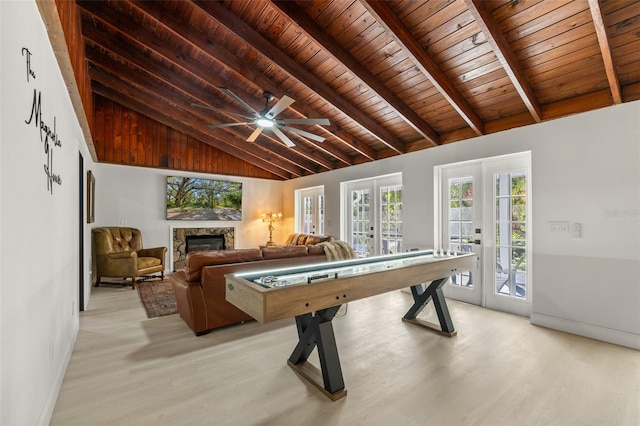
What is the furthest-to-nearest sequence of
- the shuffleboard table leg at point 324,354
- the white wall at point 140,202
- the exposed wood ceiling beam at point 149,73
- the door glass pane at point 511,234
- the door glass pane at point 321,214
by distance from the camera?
the door glass pane at point 321,214 → the white wall at point 140,202 → the exposed wood ceiling beam at point 149,73 → the door glass pane at point 511,234 → the shuffleboard table leg at point 324,354

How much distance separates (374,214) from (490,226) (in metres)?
2.06

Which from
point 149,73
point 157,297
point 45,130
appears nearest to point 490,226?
point 45,130

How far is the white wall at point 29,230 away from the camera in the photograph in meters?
1.16

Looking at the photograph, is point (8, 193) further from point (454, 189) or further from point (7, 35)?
point (454, 189)

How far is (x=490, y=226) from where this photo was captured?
380 centimetres

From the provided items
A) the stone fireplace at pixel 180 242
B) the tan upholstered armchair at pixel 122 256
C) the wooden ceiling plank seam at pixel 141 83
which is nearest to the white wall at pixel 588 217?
the wooden ceiling plank seam at pixel 141 83

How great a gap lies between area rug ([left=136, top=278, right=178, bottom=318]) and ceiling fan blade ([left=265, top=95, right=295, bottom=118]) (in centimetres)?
276

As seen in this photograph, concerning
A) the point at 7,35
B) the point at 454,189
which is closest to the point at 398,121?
the point at 454,189

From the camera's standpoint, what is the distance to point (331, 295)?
1932 mm

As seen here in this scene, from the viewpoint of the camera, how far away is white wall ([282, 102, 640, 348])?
106 inches

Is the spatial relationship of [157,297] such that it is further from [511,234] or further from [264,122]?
[511,234]

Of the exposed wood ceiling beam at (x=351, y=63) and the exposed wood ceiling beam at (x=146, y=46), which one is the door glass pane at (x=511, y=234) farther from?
the exposed wood ceiling beam at (x=146, y=46)

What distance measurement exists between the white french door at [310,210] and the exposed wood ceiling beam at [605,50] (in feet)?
16.1

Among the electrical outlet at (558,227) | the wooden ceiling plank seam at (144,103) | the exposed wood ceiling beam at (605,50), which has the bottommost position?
the electrical outlet at (558,227)
